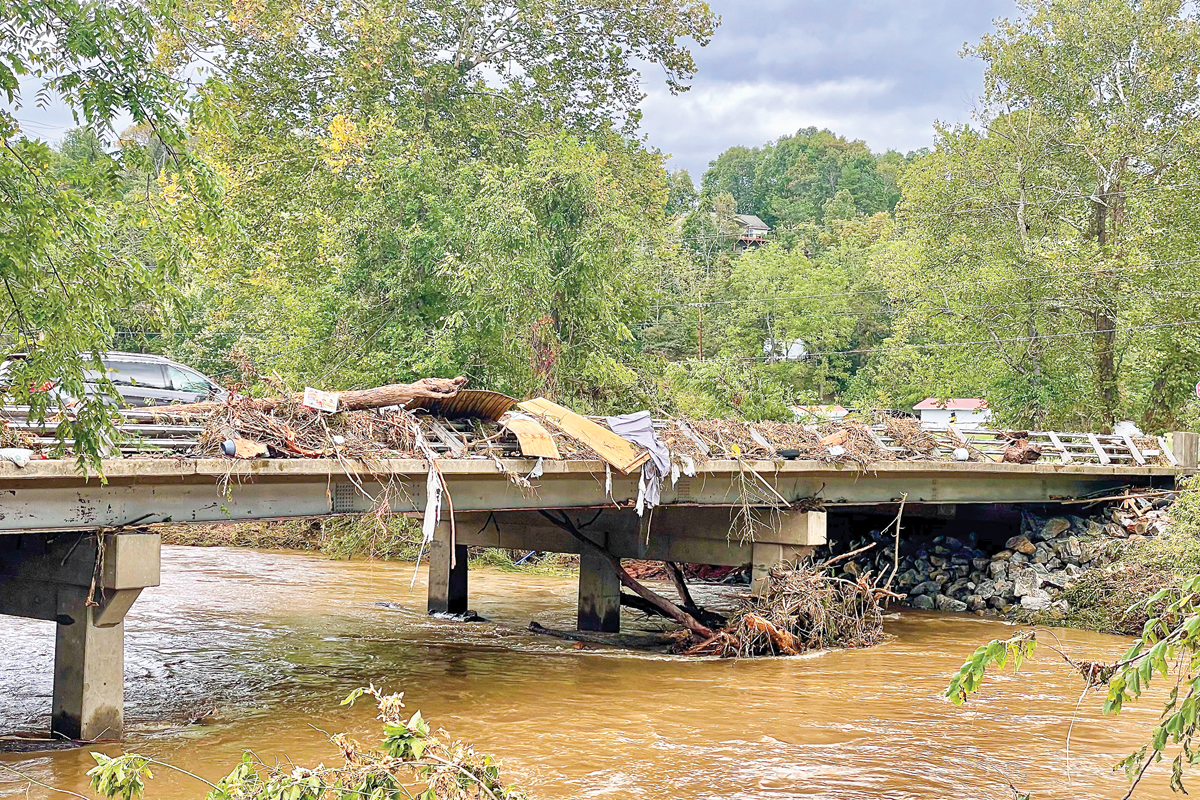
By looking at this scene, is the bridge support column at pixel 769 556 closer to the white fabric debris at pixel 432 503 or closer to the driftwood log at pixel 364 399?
the driftwood log at pixel 364 399

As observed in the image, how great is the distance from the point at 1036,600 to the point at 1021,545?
2165 mm

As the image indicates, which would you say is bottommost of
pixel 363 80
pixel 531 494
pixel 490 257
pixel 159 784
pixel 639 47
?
pixel 159 784

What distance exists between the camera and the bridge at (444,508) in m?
11.0

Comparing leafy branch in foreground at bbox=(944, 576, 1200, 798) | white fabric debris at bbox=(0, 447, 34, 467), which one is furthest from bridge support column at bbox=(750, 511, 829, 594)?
Answer: leafy branch in foreground at bbox=(944, 576, 1200, 798)

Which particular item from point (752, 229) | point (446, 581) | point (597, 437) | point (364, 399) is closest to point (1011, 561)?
point (446, 581)

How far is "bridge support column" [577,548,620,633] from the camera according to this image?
19.4 metres

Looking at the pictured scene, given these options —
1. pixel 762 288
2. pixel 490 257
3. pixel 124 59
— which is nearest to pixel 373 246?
pixel 490 257

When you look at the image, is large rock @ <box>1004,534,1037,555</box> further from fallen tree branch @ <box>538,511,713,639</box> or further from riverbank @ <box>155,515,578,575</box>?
riverbank @ <box>155,515,578,575</box>

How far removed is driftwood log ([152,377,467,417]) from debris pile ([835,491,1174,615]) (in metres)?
10.9

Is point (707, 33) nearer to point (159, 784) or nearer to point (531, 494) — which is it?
point (531, 494)

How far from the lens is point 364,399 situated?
14.2m

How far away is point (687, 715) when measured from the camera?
13.5m

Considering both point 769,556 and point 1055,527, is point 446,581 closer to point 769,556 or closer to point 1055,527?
point 769,556

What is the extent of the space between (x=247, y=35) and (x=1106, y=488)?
25.5 meters
